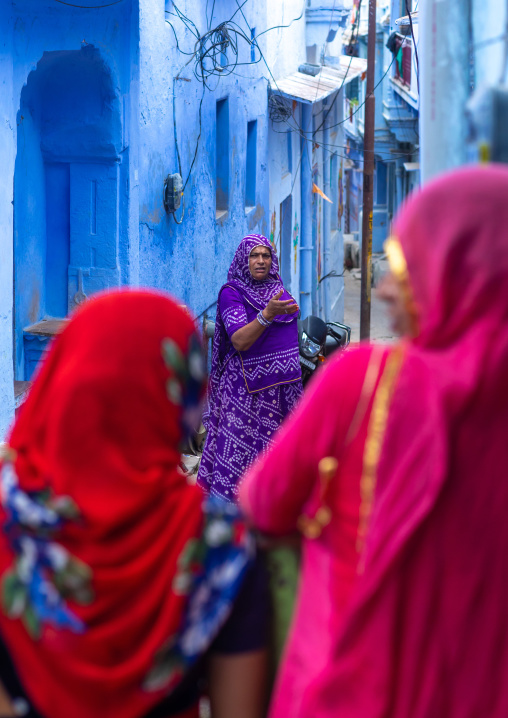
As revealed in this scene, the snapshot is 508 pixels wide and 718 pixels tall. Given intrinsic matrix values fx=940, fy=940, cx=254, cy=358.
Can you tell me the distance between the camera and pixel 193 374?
158cm

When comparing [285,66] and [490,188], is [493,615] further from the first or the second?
[285,66]

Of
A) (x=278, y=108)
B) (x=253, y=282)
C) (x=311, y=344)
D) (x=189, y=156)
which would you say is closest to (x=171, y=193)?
(x=189, y=156)

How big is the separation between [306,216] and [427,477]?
500 inches

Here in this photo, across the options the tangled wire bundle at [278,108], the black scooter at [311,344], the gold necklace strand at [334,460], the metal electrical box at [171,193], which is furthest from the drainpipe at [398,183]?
the gold necklace strand at [334,460]

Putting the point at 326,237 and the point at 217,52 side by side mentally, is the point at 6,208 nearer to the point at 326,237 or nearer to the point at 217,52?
the point at 217,52

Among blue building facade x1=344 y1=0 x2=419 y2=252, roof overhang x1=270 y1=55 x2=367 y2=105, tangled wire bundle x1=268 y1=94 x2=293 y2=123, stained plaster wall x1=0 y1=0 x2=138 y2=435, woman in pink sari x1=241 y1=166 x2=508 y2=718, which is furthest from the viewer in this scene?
blue building facade x1=344 y1=0 x2=419 y2=252

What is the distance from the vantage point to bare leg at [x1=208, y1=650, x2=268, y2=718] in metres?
1.57

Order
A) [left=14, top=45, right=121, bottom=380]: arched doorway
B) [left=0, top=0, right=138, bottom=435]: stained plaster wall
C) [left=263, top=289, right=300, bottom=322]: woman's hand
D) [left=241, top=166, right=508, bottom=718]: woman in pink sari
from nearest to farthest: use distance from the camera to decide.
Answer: [left=241, top=166, right=508, bottom=718]: woman in pink sari → [left=263, top=289, right=300, bottom=322]: woman's hand → [left=0, top=0, right=138, bottom=435]: stained plaster wall → [left=14, top=45, right=121, bottom=380]: arched doorway

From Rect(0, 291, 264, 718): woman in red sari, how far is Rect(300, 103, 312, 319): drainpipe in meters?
11.8

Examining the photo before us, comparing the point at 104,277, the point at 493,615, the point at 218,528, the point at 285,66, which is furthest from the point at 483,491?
the point at 285,66

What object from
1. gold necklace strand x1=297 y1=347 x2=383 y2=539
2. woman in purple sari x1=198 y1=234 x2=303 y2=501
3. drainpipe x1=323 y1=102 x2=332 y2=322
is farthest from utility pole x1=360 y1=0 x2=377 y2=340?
gold necklace strand x1=297 y1=347 x2=383 y2=539

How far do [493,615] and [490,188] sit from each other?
0.64 meters

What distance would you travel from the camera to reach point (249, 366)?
4.89 m

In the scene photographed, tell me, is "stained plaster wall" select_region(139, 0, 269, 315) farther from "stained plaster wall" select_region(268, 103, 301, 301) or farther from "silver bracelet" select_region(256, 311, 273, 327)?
"silver bracelet" select_region(256, 311, 273, 327)
